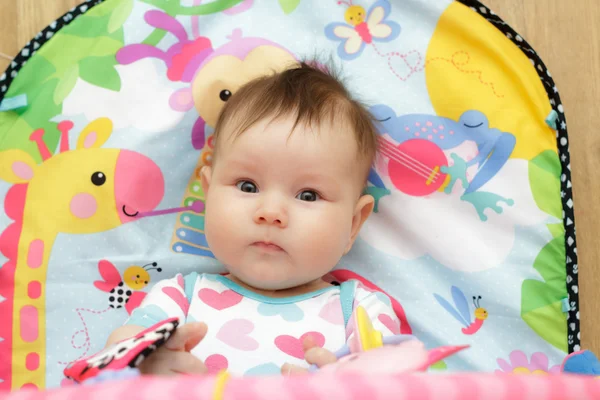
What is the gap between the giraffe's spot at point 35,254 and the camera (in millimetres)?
1161

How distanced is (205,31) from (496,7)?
62cm

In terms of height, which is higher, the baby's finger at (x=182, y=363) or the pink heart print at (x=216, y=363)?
the baby's finger at (x=182, y=363)

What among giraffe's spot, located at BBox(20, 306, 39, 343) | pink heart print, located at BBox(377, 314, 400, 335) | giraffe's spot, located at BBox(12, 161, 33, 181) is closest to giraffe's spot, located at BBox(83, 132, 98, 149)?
giraffe's spot, located at BBox(12, 161, 33, 181)

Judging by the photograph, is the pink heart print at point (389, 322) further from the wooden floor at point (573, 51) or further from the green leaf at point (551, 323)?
the wooden floor at point (573, 51)

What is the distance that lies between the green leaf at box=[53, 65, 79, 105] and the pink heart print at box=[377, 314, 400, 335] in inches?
28.6

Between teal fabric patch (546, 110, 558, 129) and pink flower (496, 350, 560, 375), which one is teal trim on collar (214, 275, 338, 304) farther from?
teal fabric patch (546, 110, 558, 129)

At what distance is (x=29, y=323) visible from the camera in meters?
1.14

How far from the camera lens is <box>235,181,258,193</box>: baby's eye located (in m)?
1.07

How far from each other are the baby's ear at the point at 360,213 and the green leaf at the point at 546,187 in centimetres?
32

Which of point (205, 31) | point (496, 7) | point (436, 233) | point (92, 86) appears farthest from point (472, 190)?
point (92, 86)

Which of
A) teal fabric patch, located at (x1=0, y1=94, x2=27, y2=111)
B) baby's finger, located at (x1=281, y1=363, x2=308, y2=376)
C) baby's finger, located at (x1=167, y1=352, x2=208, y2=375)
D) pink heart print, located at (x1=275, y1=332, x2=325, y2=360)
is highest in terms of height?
teal fabric patch, located at (x1=0, y1=94, x2=27, y2=111)

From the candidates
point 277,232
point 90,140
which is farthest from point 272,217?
point 90,140

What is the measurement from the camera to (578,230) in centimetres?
128

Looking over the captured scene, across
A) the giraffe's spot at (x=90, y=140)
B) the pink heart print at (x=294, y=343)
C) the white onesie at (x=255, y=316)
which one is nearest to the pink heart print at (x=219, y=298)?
the white onesie at (x=255, y=316)
